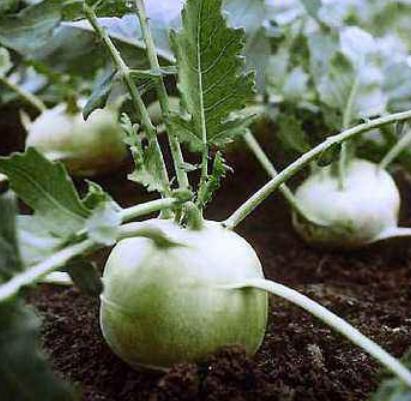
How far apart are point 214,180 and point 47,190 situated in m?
0.16

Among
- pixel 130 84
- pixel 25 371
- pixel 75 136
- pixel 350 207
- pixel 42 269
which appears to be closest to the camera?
pixel 25 371

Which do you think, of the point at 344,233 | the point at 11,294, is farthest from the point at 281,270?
the point at 11,294

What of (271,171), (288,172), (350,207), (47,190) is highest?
(47,190)

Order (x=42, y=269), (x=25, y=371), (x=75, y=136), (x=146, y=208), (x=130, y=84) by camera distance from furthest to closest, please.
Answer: (x=75, y=136)
(x=130, y=84)
(x=146, y=208)
(x=42, y=269)
(x=25, y=371)

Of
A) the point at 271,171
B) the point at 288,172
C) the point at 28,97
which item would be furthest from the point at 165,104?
the point at 28,97

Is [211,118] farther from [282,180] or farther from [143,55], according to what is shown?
[143,55]

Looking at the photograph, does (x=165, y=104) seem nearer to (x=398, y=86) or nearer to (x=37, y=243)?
(x=37, y=243)

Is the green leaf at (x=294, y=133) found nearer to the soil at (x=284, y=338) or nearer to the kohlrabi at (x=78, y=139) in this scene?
the soil at (x=284, y=338)

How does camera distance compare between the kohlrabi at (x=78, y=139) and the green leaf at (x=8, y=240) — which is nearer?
the green leaf at (x=8, y=240)

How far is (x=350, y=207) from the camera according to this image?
4.06ft

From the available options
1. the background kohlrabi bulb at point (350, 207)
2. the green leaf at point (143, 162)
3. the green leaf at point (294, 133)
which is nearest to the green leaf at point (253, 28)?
the green leaf at point (294, 133)

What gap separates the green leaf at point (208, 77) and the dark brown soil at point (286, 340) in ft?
0.70

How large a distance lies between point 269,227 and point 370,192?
0.21m

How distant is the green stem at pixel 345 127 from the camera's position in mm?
1258
